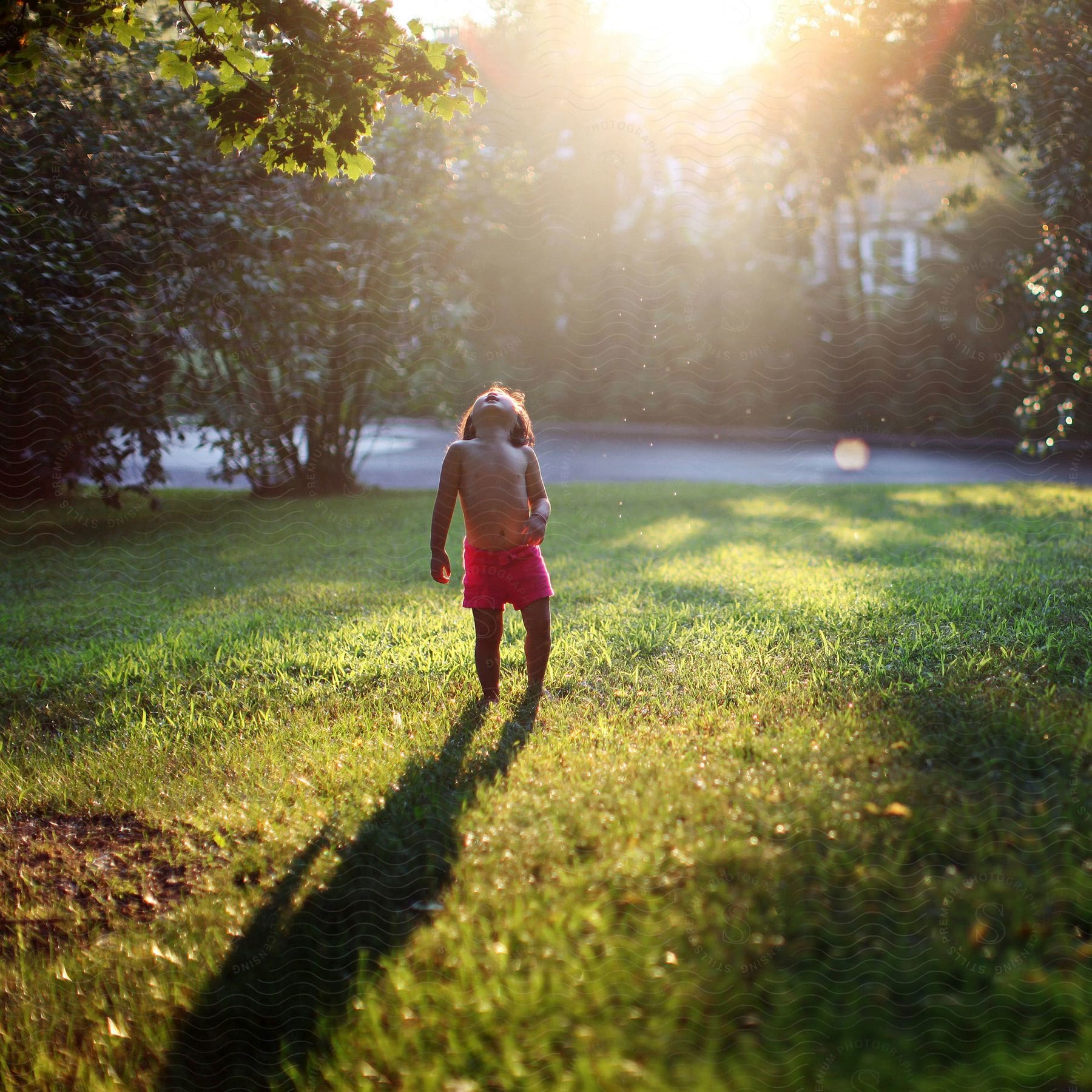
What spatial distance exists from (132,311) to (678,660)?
740 centimetres

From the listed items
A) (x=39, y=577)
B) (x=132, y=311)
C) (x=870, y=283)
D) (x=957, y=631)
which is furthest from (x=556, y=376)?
(x=957, y=631)

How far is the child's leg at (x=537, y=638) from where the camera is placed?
12.6 ft

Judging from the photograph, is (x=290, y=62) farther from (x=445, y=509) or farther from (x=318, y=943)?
(x=318, y=943)

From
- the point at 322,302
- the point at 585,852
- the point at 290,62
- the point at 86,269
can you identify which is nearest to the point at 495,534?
the point at 585,852

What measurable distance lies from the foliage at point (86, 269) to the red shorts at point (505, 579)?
20.4 ft

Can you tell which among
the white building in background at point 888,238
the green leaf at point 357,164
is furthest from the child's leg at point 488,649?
the white building in background at point 888,238

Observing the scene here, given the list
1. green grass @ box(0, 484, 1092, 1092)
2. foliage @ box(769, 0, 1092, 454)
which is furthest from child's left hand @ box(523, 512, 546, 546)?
foliage @ box(769, 0, 1092, 454)

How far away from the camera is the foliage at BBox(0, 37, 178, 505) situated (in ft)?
27.2

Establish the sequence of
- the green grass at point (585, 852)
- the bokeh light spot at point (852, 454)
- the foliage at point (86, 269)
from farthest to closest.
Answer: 1. the bokeh light spot at point (852, 454)
2. the foliage at point (86, 269)
3. the green grass at point (585, 852)

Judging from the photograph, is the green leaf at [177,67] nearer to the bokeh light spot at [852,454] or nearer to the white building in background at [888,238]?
the bokeh light spot at [852,454]

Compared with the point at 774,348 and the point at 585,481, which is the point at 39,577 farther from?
Result: the point at 774,348

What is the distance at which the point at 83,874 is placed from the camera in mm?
2908

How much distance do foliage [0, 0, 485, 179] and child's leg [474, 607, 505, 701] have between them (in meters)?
2.00

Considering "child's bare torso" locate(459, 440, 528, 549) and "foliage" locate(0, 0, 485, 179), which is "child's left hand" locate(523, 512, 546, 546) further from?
"foliage" locate(0, 0, 485, 179)
